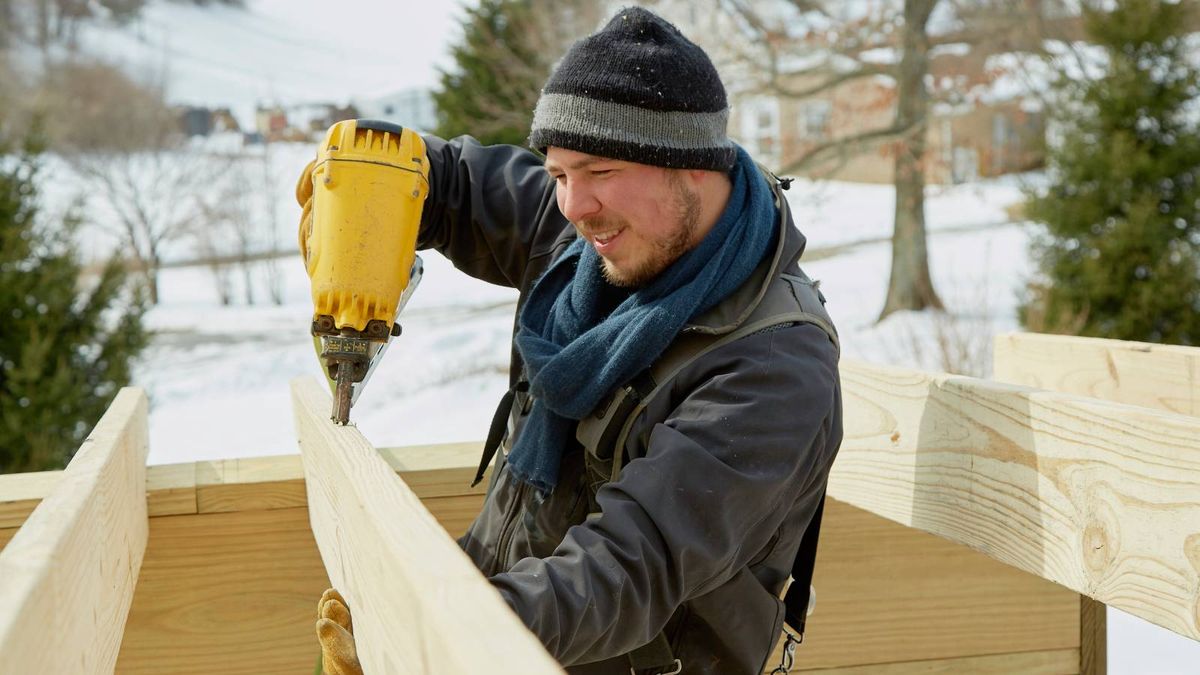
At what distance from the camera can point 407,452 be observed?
8.59 ft

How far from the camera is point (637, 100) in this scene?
6.20 ft

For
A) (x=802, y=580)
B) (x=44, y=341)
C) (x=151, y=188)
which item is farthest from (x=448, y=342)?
(x=802, y=580)

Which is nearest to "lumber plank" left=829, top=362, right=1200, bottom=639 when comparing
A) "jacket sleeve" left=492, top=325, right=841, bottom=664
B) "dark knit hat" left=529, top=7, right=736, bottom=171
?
"jacket sleeve" left=492, top=325, right=841, bottom=664

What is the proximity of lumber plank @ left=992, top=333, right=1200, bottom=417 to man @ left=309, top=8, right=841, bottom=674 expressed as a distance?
1147 millimetres

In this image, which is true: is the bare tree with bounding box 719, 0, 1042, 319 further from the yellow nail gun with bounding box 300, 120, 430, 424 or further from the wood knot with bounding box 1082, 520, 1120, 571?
the wood knot with bounding box 1082, 520, 1120, 571

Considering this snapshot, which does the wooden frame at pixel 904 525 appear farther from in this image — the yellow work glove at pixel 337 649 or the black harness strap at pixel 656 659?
the black harness strap at pixel 656 659

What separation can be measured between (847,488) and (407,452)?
100 centimetres

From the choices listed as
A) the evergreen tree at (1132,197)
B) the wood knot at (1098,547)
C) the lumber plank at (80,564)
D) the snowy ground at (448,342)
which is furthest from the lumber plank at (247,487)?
the evergreen tree at (1132,197)

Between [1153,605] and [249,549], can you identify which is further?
[249,549]

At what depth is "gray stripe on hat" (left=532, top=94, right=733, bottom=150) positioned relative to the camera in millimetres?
1889

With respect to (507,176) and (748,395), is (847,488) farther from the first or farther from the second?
(507,176)

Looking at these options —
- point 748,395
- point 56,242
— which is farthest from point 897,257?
point 748,395

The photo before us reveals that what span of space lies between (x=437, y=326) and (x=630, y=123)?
15.2 meters

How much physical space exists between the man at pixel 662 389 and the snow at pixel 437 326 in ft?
9.50
